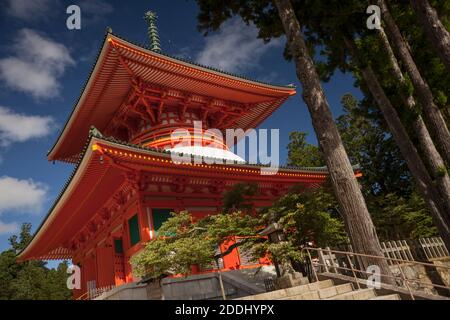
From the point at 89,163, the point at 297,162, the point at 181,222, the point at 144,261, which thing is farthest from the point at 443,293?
the point at 297,162

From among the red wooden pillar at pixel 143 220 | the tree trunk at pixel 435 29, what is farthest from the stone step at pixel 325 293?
the tree trunk at pixel 435 29

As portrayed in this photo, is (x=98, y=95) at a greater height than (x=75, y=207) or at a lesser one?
greater

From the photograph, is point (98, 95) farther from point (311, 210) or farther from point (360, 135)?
point (360, 135)

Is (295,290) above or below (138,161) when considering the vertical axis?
below

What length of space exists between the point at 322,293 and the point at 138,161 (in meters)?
5.94

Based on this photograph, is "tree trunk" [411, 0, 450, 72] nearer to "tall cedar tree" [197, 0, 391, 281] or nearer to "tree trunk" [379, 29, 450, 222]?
"tree trunk" [379, 29, 450, 222]

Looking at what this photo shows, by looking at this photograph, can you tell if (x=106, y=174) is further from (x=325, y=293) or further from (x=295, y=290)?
(x=325, y=293)

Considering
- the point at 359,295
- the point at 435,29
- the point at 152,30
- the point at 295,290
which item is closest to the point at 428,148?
the point at 435,29

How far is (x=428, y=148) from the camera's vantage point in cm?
1023

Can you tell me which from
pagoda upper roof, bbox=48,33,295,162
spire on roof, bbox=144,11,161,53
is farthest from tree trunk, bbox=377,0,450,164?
spire on roof, bbox=144,11,161,53

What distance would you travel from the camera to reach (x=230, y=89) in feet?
51.5

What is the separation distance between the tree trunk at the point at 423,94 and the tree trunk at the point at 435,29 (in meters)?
1.94

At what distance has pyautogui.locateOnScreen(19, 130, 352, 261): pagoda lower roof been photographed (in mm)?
9531

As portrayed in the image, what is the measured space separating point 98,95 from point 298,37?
346 inches
